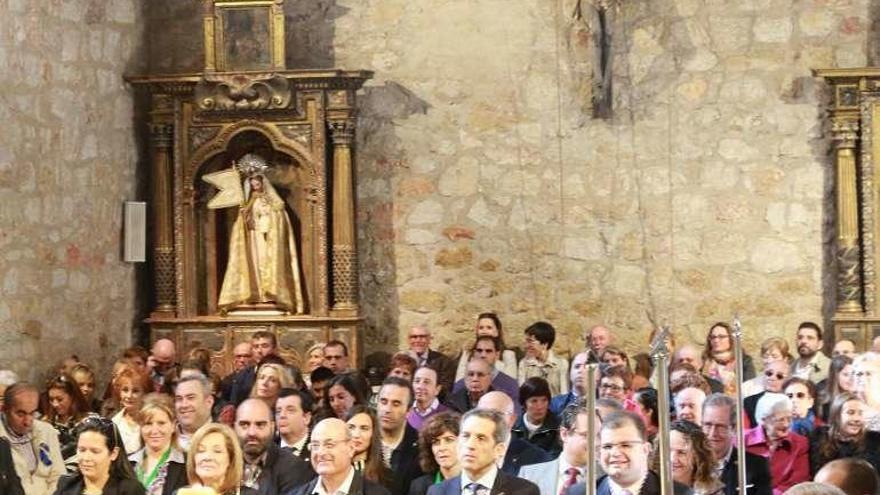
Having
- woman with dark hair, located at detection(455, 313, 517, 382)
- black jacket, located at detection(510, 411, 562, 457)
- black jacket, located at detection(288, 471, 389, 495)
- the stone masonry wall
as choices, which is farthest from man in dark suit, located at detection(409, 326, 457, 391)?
black jacket, located at detection(288, 471, 389, 495)

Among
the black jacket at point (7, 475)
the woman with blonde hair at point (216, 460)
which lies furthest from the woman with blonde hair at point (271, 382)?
the woman with blonde hair at point (216, 460)

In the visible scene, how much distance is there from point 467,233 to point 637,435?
7.50 m

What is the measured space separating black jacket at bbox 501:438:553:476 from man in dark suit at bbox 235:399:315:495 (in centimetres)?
93

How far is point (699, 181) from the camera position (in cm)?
1327

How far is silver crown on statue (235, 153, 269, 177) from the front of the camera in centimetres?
1317

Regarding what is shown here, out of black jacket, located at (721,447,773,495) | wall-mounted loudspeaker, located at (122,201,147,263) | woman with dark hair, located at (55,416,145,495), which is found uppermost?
wall-mounted loudspeaker, located at (122,201,147,263)

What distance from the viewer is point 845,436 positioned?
8.09 metres

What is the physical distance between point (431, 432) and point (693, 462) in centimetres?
117

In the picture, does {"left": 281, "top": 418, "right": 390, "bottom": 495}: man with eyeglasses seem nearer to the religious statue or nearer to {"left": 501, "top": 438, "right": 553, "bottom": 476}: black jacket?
{"left": 501, "top": 438, "right": 553, "bottom": 476}: black jacket

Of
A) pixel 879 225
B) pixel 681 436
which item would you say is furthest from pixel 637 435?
pixel 879 225

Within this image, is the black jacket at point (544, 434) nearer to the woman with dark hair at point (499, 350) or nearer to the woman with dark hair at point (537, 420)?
the woman with dark hair at point (537, 420)

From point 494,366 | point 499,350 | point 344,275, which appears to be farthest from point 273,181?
point 494,366

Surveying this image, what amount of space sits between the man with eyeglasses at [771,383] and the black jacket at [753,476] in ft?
6.29

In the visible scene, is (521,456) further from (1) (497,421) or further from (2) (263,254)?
(2) (263,254)
